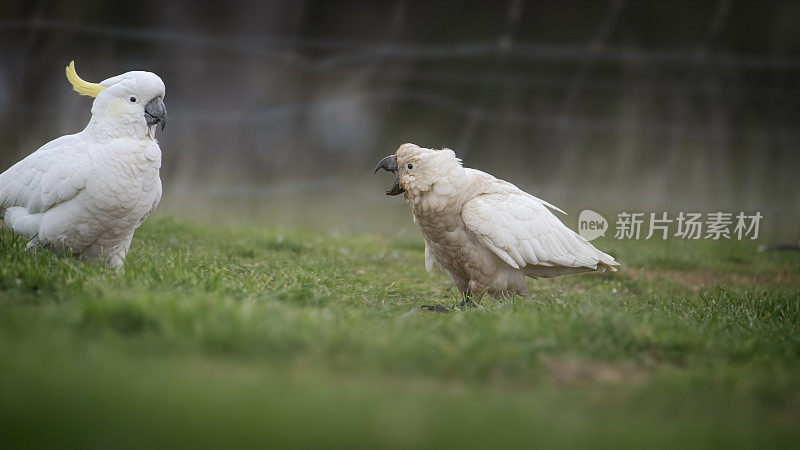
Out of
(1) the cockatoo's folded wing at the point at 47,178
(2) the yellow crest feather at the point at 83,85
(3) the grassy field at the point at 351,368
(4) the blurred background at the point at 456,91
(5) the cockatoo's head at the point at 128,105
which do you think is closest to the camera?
(3) the grassy field at the point at 351,368

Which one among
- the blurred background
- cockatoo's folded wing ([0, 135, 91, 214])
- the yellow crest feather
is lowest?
cockatoo's folded wing ([0, 135, 91, 214])

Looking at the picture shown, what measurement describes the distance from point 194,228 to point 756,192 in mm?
7606

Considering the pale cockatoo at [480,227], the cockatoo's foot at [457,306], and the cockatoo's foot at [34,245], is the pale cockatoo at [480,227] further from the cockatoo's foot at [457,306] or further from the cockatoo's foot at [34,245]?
the cockatoo's foot at [34,245]

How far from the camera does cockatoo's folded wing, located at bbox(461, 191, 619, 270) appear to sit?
442cm

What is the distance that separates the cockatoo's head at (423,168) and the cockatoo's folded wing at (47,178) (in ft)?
6.61

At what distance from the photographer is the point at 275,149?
9.31m

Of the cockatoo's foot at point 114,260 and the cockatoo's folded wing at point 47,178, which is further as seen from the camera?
the cockatoo's foot at point 114,260

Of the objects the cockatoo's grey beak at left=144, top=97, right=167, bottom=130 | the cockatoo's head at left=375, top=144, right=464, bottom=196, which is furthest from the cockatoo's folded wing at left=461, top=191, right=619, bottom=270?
the cockatoo's grey beak at left=144, top=97, right=167, bottom=130

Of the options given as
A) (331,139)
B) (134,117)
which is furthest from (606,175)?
(134,117)

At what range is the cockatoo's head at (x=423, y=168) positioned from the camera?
14.8ft

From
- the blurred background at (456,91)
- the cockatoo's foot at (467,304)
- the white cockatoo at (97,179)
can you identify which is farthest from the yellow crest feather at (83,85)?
the blurred background at (456,91)

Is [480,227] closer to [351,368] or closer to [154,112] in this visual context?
[351,368]

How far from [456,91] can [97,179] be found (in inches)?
245

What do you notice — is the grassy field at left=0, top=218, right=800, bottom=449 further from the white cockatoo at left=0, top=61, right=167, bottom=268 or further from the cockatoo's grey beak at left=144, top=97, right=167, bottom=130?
the cockatoo's grey beak at left=144, top=97, right=167, bottom=130
